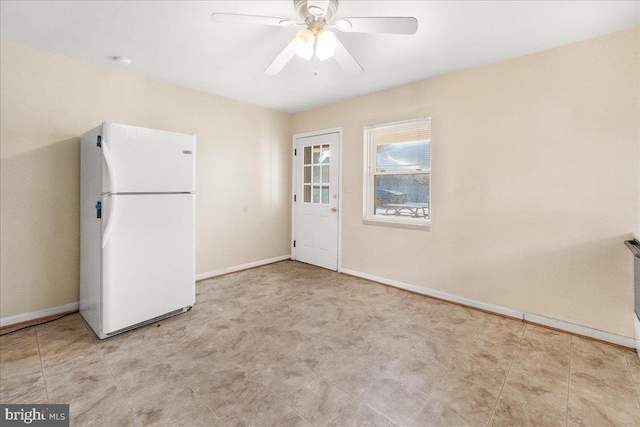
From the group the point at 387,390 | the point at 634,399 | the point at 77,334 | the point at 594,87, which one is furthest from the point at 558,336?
the point at 77,334

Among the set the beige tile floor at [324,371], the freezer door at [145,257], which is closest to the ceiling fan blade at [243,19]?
the freezer door at [145,257]

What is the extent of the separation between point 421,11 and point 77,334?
148 inches

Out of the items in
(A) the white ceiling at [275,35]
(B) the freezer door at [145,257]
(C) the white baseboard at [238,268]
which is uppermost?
(A) the white ceiling at [275,35]

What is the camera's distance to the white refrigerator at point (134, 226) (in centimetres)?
226

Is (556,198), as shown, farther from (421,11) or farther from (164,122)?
(164,122)

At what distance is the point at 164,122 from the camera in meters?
3.37

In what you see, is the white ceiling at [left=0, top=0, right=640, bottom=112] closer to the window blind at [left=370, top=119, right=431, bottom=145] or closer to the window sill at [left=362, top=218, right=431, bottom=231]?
the window blind at [left=370, top=119, right=431, bottom=145]

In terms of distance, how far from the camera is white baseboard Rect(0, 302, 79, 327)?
97.1 inches

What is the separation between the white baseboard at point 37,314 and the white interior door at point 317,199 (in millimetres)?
2953

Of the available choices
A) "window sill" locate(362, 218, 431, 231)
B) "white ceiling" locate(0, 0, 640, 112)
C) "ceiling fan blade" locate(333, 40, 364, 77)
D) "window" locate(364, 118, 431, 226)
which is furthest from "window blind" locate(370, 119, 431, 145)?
"ceiling fan blade" locate(333, 40, 364, 77)

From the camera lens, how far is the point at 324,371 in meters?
1.91

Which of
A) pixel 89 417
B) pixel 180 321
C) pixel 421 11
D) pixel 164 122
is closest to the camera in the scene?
pixel 89 417

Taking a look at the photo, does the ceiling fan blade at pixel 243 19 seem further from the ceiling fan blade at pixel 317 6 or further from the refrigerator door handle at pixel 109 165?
the refrigerator door handle at pixel 109 165

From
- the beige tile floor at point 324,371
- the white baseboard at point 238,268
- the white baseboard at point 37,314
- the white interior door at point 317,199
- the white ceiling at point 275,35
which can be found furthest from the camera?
the white interior door at point 317,199
